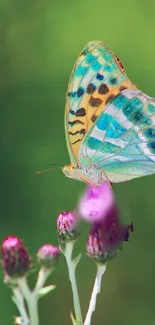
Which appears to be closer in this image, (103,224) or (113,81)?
(103,224)

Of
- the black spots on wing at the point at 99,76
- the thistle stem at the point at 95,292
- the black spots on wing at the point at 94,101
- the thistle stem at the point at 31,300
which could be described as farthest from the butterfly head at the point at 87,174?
the thistle stem at the point at 31,300

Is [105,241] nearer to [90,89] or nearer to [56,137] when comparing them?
[90,89]

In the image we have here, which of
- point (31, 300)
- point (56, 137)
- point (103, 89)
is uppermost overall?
point (103, 89)

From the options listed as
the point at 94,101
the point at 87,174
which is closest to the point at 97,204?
the point at 87,174

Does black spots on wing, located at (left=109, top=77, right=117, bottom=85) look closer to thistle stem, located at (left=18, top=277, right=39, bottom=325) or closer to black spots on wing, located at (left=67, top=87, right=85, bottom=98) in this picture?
black spots on wing, located at (left=67, top=87, right=85, bottom=98)

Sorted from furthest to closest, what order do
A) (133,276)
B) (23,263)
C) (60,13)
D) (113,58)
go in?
(60,13), (133,276), (113,58), (23,263)

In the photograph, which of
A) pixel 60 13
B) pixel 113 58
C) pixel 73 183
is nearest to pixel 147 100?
pixel 113 58

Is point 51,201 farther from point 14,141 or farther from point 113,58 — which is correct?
point 113,58

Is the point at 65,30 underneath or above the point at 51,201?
above
